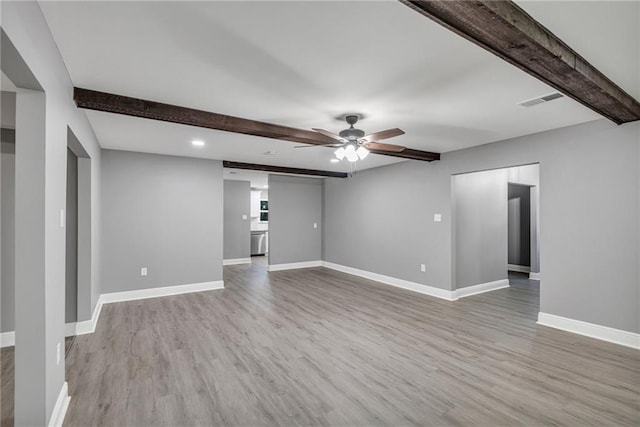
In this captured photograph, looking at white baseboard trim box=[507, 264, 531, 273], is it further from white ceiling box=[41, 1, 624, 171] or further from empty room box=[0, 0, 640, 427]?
white ceiling box=[41, 1, 624, 171]

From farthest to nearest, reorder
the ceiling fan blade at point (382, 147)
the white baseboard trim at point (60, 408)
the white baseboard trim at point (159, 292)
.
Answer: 1. the white baseboard trim at point (159, 292)
2. the ceiling fan blade at point (382, 147)
3. the white baseboard trim at point (60, 408)

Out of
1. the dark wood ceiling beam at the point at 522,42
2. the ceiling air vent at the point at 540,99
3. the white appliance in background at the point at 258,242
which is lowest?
the white appliance in background at the point at 258,242

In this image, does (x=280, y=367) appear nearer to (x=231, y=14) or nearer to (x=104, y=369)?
(x=104, y=369)

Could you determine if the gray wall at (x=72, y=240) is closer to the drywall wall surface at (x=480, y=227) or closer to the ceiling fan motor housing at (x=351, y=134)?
the ceiling fan motor housing at (x=351, y=134)

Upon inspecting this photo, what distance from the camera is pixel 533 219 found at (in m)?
6.78

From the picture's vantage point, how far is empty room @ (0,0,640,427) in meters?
1.72

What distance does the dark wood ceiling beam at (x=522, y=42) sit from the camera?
143 centimetres

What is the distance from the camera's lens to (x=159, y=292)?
17.1 feet

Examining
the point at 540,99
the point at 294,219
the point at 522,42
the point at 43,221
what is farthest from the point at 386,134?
the point at 294,219

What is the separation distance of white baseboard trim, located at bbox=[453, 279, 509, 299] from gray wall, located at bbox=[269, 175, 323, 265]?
12.7 ft

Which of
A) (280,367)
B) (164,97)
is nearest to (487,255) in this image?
(280,367)

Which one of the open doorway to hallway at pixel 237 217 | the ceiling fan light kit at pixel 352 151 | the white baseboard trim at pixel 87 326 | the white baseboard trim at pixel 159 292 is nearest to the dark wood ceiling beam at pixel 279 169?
the open doorway to hallway at pixel 237 217

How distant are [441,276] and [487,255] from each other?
1.19 meters

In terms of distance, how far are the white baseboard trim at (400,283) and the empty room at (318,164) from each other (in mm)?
41
